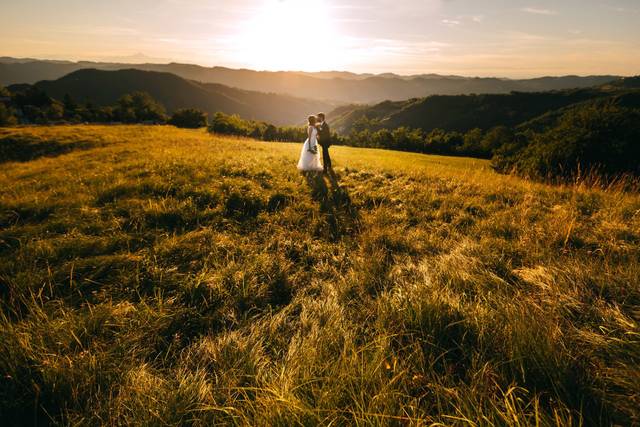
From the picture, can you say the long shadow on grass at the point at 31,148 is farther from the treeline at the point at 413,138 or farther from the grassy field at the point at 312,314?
the treeline at the point at 413,138

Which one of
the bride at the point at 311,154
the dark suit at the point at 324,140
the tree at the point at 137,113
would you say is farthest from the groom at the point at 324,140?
the tree at the point at 137,113

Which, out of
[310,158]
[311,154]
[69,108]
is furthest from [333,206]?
[69,108]

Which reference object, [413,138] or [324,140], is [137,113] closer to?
[413,138]

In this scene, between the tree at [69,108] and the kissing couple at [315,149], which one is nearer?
the kissing couple at [315,149]

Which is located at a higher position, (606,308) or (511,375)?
(606,308)

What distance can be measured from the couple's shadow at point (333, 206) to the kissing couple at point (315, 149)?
2.81 ft

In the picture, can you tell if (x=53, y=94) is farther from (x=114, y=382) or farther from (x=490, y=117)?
(x=490, y=117)

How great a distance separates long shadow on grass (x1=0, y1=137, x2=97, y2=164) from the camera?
1941 cm

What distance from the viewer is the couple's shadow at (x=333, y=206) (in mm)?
5555

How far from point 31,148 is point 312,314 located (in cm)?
3010

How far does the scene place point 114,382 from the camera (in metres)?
2.00

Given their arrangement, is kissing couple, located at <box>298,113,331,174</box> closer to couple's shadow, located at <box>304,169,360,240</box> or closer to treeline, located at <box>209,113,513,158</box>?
couple's shadow, located at <box>304,169,360,240</box>

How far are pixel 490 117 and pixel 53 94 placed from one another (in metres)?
312

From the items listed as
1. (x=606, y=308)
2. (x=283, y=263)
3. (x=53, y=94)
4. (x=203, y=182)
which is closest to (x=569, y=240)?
(x=606, y=308)
